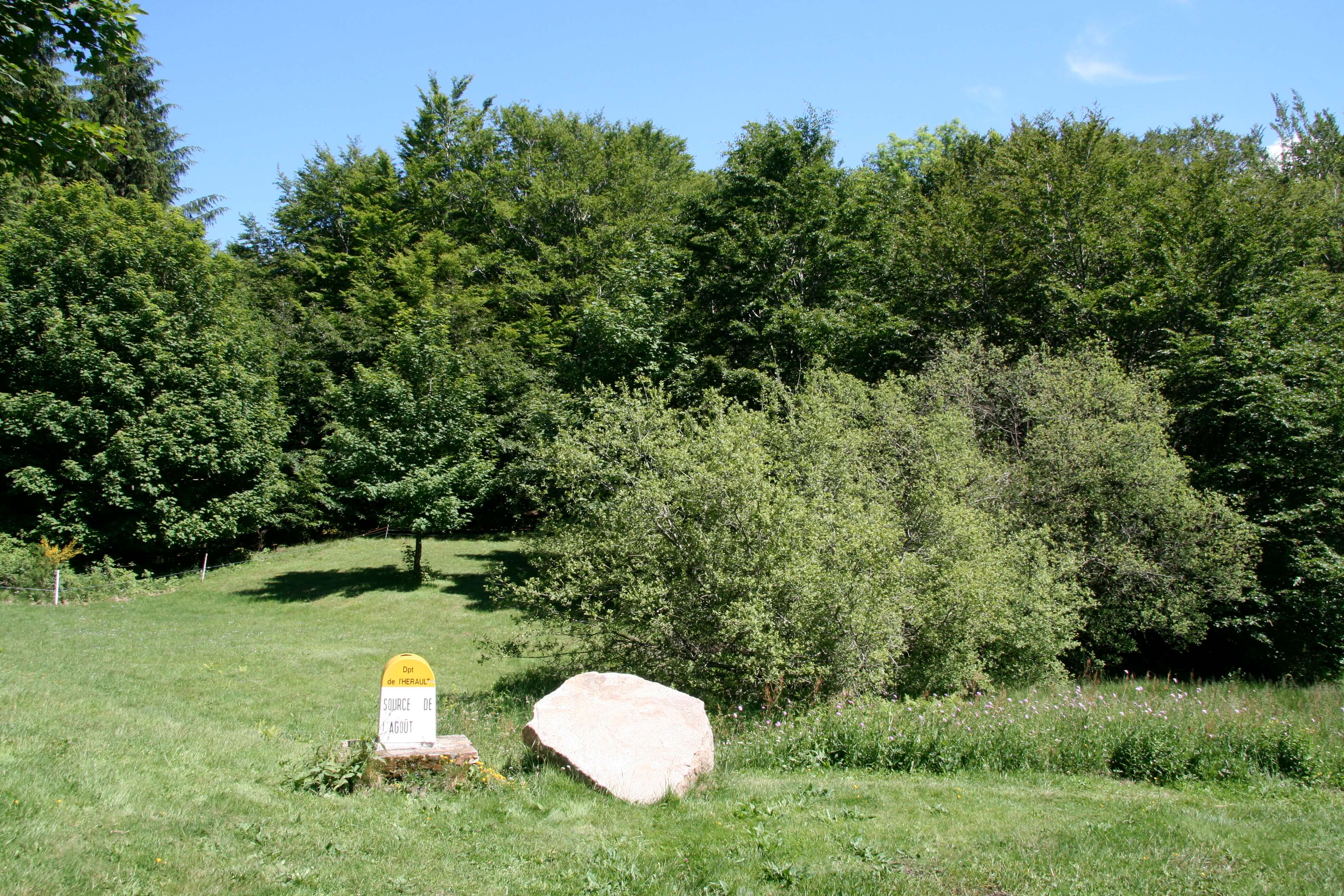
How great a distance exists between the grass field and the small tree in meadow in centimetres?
1638

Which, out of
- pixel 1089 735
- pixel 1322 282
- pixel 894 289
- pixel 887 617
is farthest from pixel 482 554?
pixel 1322 282

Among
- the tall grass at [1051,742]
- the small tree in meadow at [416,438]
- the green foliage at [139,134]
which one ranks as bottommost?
the tall grass at [1051,742]

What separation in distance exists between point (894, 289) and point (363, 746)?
2505cm

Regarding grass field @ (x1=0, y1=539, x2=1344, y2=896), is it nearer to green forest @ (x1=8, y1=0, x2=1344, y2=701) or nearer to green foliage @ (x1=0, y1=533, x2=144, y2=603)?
green forest @ (x1=8, y1=0, x2=1344, y2=701)

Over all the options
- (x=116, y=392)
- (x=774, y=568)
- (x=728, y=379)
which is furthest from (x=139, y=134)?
(x=774, y=568)

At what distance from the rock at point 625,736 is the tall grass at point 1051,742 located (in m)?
1.19

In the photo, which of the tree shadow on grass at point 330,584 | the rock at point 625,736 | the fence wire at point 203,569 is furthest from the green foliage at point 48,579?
the rock at point 625,736

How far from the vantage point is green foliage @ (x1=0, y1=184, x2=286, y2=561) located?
26938mm

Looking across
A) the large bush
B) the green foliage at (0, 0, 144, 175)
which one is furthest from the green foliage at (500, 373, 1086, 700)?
the green foliage at (0, 0, 144, 175)

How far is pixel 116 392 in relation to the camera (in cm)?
2719

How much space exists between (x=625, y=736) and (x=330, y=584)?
23.8 meters

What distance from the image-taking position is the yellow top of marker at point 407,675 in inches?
282

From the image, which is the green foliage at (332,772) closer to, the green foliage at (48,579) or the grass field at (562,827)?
the grass field at (562,827)

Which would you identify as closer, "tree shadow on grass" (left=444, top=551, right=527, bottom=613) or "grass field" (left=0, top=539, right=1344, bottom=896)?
"grass field" (left=0, top=539, right=1344, bottom=896)
